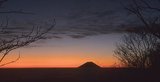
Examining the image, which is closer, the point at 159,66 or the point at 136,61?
the point at 159,66

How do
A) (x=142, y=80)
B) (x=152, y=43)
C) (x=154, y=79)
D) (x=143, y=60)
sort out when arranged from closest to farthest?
(x=154, y=79) → (x=142, y=80) → (x=152, y=43) → (x=143, y=60)

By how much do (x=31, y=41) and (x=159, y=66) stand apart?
3085 centimetres

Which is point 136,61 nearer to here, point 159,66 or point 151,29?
point 159,66

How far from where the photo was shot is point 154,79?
3089 centimetres

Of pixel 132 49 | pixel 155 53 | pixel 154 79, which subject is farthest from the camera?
pixel 132 49

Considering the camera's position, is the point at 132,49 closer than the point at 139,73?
No

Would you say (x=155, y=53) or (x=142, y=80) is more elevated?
(x=155, y=53)

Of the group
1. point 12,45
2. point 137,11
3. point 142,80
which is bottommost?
point 142,80

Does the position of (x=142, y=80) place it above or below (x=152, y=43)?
below

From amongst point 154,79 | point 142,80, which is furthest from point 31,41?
point 142,80

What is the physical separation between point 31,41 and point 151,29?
8.08 feet

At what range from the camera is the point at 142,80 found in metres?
33.7

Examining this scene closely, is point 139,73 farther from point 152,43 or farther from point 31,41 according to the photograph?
point 31,41

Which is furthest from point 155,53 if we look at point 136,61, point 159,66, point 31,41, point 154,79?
point 31,41
